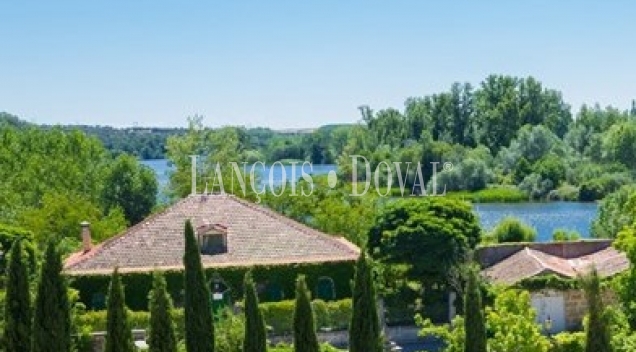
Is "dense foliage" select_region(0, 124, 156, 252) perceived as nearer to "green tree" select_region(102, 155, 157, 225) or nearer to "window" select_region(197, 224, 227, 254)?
"green tree" select_region(102, 155, 157, 225)

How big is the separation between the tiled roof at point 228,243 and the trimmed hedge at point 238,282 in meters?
0.36

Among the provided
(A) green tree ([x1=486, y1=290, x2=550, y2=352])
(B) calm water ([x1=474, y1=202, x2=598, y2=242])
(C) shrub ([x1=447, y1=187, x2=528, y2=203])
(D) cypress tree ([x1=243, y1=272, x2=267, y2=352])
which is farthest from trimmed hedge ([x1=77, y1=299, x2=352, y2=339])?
(C) shrub ([x1=447, y1=187, x2=528, y2=203])

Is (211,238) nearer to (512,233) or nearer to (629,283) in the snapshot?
(629,283)

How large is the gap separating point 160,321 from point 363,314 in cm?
526

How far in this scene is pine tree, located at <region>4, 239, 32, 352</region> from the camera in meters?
24.8

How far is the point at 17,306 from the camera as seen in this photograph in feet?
81.9

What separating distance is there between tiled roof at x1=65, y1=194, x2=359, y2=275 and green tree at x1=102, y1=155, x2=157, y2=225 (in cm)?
2958

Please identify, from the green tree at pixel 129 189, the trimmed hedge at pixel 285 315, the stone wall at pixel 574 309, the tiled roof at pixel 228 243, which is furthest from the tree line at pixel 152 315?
the green tree at pixel 129 189

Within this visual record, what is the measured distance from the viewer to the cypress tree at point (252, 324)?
2523cm

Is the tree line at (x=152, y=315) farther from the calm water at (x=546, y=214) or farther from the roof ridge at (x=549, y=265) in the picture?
the calm water at (x=546, y=214)

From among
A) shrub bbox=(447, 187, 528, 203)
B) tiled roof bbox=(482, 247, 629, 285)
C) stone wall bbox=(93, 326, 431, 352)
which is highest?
shrub bbox=(447, 187, 528, 203)

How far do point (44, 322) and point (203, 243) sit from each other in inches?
676

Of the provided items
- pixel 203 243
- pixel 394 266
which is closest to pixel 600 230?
pixel 394 266

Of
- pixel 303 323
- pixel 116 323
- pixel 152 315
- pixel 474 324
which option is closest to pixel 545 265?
pixel 474 324
